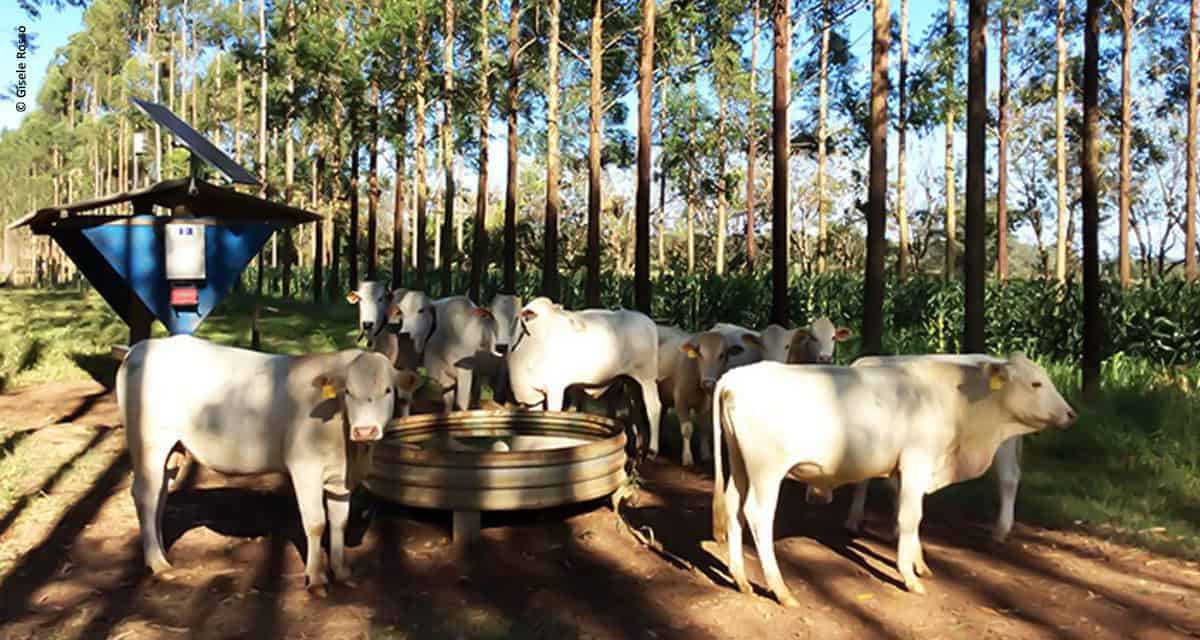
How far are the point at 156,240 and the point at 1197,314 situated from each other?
45.9 feet

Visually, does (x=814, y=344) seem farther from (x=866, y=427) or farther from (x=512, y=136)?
(x=512, y=136)

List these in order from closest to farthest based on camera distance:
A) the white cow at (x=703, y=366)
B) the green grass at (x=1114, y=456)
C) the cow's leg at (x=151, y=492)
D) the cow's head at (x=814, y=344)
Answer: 1. the cow's leg at (x=151, y=492)
2. the green grass at (x=1114, y=456)
3. the white cow at (x=703, y=366)
4. the cow's head at (x=814, y=344)

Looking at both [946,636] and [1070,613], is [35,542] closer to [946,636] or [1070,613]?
[946,636]

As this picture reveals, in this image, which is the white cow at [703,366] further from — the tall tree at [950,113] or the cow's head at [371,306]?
the tall tree at [950,113]

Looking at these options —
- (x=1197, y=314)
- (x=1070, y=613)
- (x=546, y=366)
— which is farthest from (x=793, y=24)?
(x=1070, y=613)

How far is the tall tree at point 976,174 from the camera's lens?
1009cm

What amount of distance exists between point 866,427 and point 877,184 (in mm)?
7256

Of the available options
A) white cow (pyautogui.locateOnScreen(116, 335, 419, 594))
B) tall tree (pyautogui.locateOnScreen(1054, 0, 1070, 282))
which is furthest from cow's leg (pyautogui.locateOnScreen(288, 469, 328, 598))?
tall tree (pyautogui.locateOnScreen(1054, 0, 1070, 282))

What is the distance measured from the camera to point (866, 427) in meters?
5.25

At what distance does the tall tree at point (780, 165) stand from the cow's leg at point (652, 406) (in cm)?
471

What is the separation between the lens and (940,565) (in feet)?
19.3

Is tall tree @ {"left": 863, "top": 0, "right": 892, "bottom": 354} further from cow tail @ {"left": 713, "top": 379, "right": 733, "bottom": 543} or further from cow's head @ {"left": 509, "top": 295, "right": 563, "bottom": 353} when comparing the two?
cow tail @ {"left": 713, "top": 379, "right": 733, "bottom": 543}

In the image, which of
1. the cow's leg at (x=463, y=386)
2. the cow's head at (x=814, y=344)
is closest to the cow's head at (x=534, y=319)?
the cow's leg at (x=463, y=386)

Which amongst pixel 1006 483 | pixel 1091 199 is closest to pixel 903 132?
pixel 1091 199
